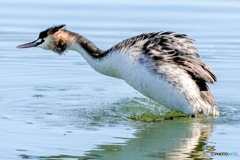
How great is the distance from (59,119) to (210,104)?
2.16 m

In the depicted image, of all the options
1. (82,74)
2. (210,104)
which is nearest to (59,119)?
(210,104)

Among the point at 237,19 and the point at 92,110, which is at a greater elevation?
the point at 237,19

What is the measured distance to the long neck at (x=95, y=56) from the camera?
27.8 feet

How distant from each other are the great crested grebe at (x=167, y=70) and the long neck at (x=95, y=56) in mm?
27

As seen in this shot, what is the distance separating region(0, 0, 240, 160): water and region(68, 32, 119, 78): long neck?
0.62m

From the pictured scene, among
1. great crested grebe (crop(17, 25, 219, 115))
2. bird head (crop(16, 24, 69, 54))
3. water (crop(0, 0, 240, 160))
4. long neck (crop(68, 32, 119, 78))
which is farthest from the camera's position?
bird head (crop(16, 24, 69, 54))

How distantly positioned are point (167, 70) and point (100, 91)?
2.28 m

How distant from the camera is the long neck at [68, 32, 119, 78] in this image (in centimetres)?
847

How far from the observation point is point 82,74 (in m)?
11.0

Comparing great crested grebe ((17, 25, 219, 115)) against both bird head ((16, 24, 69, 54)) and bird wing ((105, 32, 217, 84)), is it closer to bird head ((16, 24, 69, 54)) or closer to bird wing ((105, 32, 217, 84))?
bird wing ((105, 32, 217, 84))

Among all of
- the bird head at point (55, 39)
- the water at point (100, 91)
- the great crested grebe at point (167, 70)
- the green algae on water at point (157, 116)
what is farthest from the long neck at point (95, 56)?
the green algae on water at point (157, 116)

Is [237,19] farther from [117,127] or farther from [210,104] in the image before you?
[117,127]

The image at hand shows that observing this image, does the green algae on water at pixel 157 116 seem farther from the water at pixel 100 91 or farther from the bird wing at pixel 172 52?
the bird wing at pixel 172 52

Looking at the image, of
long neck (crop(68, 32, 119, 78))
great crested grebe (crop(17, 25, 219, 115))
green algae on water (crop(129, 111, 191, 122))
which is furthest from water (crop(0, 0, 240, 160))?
long neck (crop(68, 32, 119, 78))
